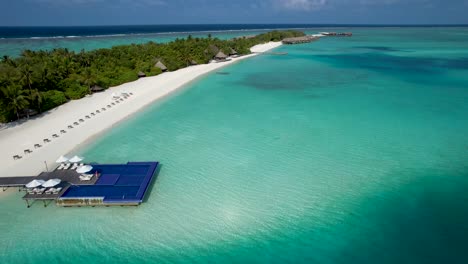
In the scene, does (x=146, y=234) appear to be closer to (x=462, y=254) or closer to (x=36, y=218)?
(x=36, y=218)

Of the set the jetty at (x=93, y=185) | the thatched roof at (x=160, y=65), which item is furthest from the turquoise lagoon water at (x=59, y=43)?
the jetty at (x=93, y=185)

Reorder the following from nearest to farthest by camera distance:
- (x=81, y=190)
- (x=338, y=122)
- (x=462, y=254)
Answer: (x=462, y=254) → (x=81, y=190) → (x=338, y=122)

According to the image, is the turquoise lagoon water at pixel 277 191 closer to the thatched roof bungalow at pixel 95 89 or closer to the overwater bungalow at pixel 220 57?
the thatched roof bungalow at pixel 95 89

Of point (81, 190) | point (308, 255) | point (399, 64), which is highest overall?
point (399, 64)

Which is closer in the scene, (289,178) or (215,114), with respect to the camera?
(289,178)

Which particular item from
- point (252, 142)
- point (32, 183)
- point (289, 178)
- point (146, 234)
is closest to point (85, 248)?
point (146, 234)

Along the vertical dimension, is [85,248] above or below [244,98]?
below

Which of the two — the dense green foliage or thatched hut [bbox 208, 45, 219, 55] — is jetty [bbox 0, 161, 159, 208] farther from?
thatched hut [bbox 208, 45, 219, 55]

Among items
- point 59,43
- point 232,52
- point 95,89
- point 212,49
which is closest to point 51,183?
point 95,89
